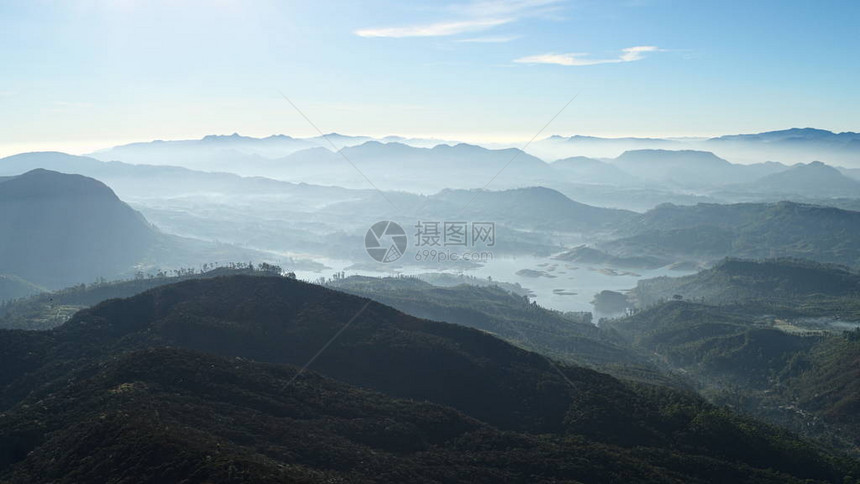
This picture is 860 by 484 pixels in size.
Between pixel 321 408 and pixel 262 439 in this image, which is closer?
pixel 262 439

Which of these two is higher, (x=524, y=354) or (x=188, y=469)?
(x=188, y=469)

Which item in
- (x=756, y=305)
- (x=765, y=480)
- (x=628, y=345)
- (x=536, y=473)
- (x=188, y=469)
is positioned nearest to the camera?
(x=188, y=469)

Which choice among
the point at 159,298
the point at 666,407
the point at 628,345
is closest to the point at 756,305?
the point at 628,345

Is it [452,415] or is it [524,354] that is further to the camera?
[524,354]

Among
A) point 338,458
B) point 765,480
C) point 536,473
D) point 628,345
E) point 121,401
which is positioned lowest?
point 628,345

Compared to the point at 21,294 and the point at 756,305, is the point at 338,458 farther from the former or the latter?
the point at 21,294

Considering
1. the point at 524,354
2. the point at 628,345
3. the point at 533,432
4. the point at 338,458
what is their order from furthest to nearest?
1. the point at 628,345
2. the point at 524,354
3. the point at 533,432
4. the point at 338,458

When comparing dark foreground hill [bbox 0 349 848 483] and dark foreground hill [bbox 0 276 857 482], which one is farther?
dark foreground hill [bbox 0 276 857 482]

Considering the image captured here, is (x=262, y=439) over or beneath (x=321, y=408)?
over
